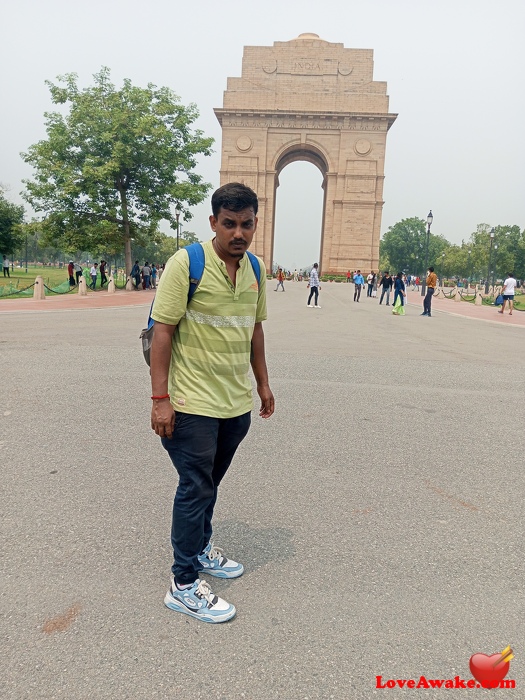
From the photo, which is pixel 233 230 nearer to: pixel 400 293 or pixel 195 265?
pixel 195 265

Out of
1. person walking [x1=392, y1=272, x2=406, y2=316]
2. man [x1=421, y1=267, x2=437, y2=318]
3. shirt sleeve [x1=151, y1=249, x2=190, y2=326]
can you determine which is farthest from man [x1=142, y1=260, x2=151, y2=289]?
shirt sleeve [x1=151, y1=249, x2=190, y2=326]

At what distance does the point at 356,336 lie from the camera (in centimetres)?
1155

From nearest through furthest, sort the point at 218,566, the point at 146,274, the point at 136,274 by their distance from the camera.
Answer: the point at 218,566 < the point at 136,274 < the point at 146,274

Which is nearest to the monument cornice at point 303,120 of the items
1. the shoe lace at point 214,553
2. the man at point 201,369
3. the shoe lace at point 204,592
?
the man at point 201,369

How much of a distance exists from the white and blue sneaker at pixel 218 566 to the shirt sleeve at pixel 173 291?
46.4 inches

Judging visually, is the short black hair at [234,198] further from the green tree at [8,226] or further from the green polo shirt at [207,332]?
the green tree at [8,226]

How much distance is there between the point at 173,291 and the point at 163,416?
521 mm

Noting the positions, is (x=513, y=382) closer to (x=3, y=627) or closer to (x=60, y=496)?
(x=60, y=496)

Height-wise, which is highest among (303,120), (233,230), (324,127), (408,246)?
(303,120)

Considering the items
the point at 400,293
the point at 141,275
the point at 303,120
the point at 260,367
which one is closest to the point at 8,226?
the point at 141,275

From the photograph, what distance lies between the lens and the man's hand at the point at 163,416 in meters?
2.15

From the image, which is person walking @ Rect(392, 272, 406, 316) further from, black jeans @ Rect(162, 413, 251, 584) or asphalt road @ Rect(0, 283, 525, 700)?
black jeans @ Rect(162, 413, 251, 584)

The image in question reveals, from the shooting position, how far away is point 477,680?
1.91 meters

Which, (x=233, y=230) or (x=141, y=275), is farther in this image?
(x=141, y=275)
